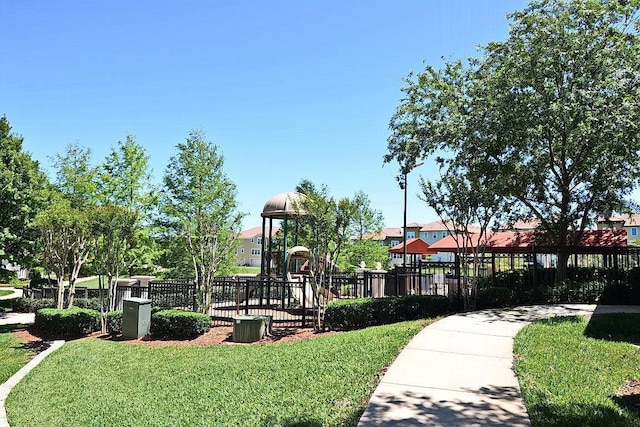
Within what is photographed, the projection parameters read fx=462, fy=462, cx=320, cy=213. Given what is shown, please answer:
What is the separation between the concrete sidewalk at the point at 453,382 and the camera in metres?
4.60

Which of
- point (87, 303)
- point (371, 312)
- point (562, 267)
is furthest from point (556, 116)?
point (87, 303)

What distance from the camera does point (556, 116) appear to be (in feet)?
39.0

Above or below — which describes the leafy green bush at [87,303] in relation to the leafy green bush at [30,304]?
above

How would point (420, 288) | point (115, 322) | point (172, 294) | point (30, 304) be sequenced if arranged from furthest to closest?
1. point (30, 304)
2. point (172, 294)
3. point (420, 288)
4. point (115, 322)

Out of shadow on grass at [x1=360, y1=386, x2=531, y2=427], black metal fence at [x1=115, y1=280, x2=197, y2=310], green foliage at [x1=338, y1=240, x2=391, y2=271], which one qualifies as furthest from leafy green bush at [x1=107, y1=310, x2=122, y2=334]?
green foliage at [x1=338, y1=240, x2=391, y2=271]

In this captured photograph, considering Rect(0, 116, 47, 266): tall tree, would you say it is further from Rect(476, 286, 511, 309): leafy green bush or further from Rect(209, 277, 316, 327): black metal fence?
Rect(476, 286, 511, 309): leafy green bush

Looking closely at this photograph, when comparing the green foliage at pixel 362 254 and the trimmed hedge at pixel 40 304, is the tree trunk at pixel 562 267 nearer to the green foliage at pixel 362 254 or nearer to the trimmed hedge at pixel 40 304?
the green foliage at pixel 362 254

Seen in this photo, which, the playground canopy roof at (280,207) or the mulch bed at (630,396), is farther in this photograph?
the playground canopy roof at (280,207)

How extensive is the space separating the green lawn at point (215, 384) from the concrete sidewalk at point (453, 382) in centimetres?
27

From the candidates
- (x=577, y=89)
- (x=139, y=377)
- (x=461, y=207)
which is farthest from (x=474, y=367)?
(x=577, y=89)

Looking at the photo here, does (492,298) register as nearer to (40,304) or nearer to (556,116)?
(556,116)

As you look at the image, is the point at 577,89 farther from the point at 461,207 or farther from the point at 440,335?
the point at 440,335

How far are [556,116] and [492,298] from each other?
4.97m

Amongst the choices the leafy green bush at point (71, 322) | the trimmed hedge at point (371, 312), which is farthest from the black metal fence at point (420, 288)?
the leafy green bush at point (71, 322)
